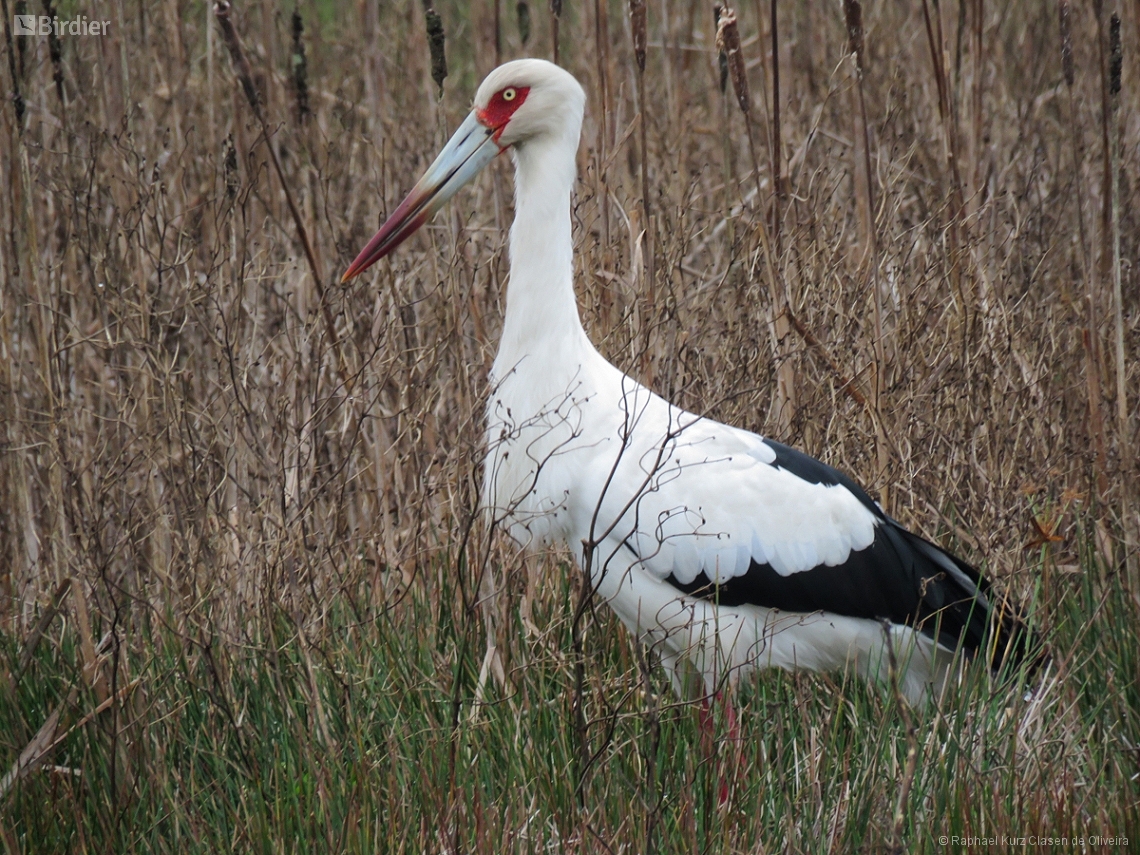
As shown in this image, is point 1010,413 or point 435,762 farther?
point 1010,413

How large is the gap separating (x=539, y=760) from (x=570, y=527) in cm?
66

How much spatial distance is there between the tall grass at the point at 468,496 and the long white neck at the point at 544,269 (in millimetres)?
173

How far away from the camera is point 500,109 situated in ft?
10.1

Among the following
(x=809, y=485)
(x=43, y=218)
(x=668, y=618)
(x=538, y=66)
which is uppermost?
Result: (x=538, y=66)

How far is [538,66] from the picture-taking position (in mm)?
3041

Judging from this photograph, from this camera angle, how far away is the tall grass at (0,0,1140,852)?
7.80 ft

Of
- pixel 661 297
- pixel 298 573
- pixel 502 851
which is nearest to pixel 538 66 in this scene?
pixel 661 297

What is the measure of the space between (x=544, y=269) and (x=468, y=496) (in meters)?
0.58

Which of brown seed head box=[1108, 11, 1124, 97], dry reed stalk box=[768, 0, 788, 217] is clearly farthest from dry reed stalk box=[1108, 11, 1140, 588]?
dry reed stalk box=[768, 0, 788, 217]

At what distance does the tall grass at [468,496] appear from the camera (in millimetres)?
2379

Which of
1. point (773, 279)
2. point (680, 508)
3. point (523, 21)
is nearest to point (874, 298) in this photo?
point (773, 279)

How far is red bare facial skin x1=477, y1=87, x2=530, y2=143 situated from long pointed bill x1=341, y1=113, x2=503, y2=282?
2 centimetres

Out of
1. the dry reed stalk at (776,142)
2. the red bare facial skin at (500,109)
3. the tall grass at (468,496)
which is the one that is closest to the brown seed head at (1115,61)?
the tall grass at (468,496)

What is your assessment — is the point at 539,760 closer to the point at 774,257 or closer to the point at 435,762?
the point at 435,762
